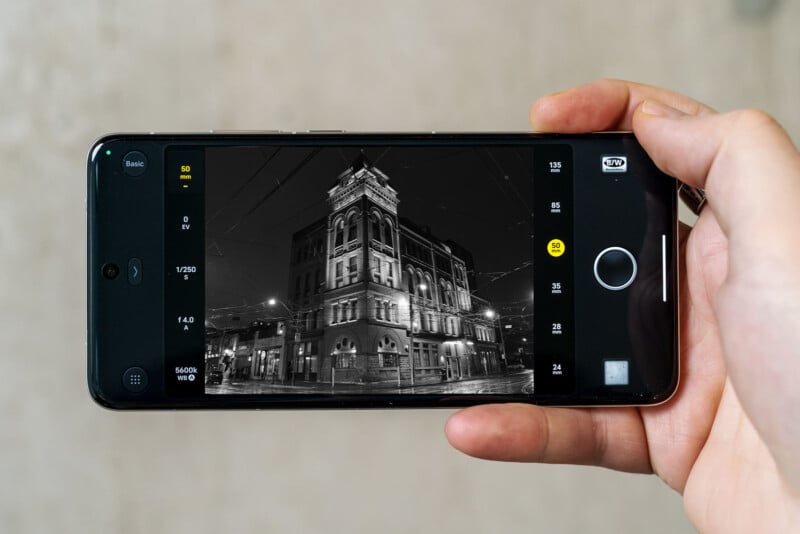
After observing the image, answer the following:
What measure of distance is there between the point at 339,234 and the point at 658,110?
0.27 m

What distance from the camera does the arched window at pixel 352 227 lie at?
494mm

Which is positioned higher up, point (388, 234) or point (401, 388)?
point (388, 234)

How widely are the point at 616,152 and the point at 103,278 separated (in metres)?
0.43

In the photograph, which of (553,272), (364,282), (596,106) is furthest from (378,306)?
(596,106)

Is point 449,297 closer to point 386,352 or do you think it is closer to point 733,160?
point 386,352

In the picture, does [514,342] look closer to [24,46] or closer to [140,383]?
[140,383]

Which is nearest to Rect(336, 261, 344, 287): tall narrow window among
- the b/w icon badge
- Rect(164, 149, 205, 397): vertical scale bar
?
Rect(164, 149, 205, 397): vertical scale bar

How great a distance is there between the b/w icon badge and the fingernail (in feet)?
0.13

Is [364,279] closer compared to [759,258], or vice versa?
[759,258]

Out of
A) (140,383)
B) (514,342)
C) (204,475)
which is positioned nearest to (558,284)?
(514,342)

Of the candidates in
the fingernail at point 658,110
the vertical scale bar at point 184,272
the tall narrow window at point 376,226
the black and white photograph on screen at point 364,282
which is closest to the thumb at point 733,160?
the fingernail at point 658,110

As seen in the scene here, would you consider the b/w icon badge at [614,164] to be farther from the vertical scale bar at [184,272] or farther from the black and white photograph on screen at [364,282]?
the vertical scale bar at [184,272]

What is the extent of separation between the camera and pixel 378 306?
1.62 ft

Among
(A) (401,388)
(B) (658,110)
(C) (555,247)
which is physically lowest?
(A) (401,388)
